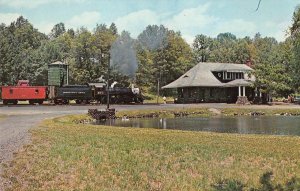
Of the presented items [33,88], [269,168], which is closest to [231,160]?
[269,168]

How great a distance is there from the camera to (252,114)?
46625 mm

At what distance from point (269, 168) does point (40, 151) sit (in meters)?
7.17

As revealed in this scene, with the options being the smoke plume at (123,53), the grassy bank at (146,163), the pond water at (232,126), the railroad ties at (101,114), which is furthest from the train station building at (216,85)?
the grassy bank at (146,163)

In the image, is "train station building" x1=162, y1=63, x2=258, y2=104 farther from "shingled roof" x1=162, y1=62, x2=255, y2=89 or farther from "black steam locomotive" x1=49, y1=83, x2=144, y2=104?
"black steam locomotive" x1=49, y1=83, x2=144, y2=104

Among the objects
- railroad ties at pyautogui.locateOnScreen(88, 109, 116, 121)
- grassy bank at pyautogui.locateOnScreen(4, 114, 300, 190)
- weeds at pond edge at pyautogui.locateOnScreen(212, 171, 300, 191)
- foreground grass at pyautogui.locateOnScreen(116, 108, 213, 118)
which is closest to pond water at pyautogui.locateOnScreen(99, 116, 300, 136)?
railroad ties at pyautogui.locateOnScreen(88, 109, 116, 121)

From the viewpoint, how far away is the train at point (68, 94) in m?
59.6

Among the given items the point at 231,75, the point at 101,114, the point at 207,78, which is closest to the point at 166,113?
the point at 101,114

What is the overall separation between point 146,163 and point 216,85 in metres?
60.0

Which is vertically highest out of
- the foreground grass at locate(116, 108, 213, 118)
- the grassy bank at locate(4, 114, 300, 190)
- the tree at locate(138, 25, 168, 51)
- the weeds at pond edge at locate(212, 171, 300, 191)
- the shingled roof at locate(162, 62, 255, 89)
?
the tree at locate(138, 25, 168, 51)

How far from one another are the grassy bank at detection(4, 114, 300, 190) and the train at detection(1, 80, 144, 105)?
43.3 m

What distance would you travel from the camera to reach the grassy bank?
11508mm

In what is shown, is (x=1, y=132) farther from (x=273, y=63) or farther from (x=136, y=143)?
(x=273, y=63)

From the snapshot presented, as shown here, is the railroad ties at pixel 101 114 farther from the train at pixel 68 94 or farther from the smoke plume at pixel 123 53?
the smoke plume at pixel 123 53

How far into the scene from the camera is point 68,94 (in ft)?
198
